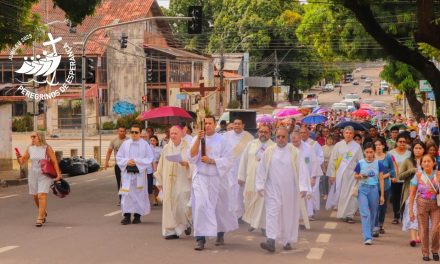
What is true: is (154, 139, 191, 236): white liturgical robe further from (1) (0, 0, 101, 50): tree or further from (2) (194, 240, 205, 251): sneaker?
(1) (0, 0, 101, 50): tree

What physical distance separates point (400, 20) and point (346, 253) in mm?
20651

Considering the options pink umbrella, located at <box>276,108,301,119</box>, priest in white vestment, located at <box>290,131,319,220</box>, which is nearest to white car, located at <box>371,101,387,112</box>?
pink umbrella, located at <box>276,108,301,119</box>

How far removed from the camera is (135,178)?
Answer: 1483cm

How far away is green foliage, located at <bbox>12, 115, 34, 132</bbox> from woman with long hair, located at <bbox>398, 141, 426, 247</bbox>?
A: 163 ft

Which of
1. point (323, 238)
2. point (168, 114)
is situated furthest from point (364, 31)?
point (323, 238)

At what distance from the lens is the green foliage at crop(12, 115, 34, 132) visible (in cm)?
6119

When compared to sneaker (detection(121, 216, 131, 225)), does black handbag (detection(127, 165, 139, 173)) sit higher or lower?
higher

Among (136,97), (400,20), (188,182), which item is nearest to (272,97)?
(136,97)

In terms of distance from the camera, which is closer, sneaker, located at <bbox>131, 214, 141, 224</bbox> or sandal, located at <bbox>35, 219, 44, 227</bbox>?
sandal, located at <bbox>35, 219, 44, 227</bbox>

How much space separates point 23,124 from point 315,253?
5216 centimetres

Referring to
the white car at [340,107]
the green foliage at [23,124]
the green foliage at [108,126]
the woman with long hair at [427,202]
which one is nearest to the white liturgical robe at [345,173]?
the woman with long hair at [427,202]

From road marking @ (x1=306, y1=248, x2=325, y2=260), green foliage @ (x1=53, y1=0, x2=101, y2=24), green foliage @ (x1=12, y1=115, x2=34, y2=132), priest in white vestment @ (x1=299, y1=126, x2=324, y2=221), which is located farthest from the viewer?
green foliage @ (x1=12, y1=115, x2=34, y2=132)

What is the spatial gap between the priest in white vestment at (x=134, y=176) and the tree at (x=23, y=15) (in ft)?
37.7

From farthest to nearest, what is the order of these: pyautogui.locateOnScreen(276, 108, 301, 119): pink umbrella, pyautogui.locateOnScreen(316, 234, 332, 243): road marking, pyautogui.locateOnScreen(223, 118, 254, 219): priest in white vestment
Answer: pyautogui.locateOnScreen(276, 108, 301, 119): pink umbrella → pyautogui.locateOnScreen(223, 118, 254, 219): priest in white vestment → pyautogui.locateOnScreen(316, 234, 332, 243): road marking
